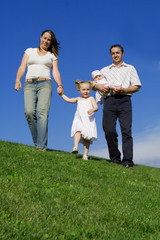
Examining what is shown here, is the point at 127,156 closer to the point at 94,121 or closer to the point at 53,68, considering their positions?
the point at 94,121

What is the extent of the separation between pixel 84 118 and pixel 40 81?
2016mm

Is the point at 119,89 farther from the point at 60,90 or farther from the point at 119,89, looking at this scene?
the point at 60,90

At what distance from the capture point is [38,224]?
4590mm

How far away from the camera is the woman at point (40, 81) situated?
10930mm

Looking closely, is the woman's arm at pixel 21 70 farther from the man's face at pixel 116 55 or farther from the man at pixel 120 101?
the man's face at pixel 116 55

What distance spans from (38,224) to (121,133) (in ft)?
25.8

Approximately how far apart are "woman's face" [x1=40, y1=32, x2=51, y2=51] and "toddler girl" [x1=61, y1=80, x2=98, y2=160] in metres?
1.72

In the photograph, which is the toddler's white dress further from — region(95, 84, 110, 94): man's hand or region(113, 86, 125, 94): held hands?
region(113, 86, 125, 94): held hands

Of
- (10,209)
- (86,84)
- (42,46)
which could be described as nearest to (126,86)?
(86,84)

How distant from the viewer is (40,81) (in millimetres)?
10992

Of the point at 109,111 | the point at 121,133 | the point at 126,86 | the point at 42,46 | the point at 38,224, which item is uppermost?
the point at 42,46

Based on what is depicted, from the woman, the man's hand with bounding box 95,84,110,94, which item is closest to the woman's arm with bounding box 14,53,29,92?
the woman

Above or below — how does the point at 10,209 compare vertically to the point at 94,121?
below

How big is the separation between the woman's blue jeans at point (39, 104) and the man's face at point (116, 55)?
284cm
